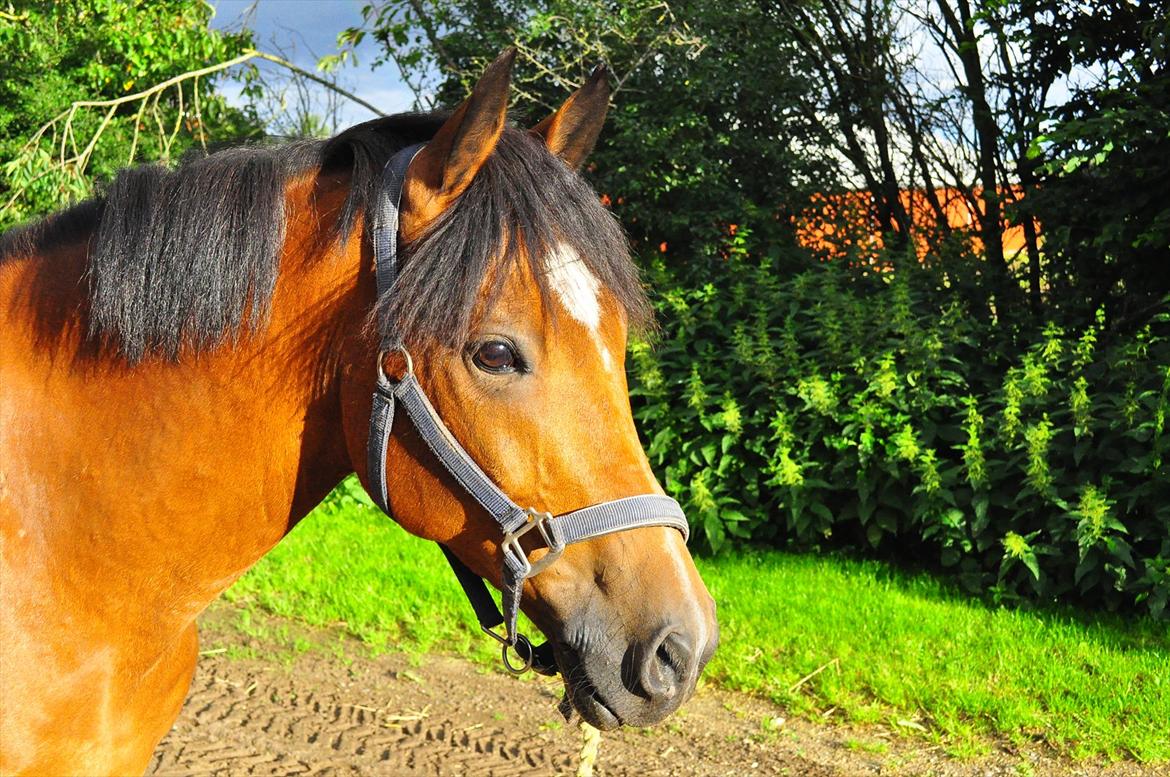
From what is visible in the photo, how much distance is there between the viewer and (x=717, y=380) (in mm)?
6305

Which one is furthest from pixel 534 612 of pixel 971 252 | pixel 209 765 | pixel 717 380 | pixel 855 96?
pixel 855 96

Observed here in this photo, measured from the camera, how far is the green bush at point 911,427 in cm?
468

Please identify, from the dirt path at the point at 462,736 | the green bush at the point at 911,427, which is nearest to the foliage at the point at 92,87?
the dirt path at the point at 462,736

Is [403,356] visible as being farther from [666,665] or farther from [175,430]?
[666,665]

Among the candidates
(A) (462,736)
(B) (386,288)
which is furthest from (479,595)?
(A) (462,736)

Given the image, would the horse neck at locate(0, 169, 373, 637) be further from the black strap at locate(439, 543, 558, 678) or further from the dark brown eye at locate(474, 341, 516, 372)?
the black strap at locate(439, 543, 558, 678)

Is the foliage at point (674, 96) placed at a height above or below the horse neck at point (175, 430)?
above

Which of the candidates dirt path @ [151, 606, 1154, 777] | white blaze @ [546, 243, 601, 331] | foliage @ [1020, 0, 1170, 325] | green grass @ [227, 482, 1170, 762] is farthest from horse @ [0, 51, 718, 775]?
foliage @ [1020, 0, 1170, 325]

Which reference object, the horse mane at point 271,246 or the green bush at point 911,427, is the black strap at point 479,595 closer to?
the horse mane at point 271,246

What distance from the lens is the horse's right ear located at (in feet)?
5.27

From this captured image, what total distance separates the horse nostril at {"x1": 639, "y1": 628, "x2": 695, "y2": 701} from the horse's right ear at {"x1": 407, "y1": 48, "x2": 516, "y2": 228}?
2.80 feet

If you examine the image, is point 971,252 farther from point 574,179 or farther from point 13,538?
point 13,538

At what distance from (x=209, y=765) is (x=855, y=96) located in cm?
618

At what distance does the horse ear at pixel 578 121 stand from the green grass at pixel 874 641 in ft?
9.28
